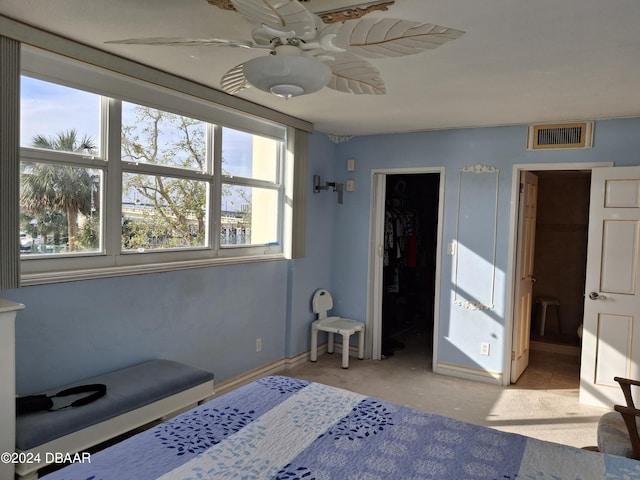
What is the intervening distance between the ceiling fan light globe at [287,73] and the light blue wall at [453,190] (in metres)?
3.31

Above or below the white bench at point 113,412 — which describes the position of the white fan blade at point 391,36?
above

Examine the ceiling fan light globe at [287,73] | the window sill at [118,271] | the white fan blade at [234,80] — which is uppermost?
the white fan blade at [234,80]

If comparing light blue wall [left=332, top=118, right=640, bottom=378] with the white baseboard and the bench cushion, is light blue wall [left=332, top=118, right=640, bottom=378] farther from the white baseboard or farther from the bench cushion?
the bench cushion

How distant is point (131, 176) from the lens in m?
3.04

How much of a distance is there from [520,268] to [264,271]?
2.48 meters

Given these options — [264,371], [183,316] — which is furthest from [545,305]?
[183,316]

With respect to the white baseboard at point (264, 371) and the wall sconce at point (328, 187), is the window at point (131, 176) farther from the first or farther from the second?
the white baseboard at point (264, 371)

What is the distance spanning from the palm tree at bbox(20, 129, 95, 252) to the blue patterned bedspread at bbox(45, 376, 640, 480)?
1507mm

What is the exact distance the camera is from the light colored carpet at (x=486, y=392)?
3430 mm

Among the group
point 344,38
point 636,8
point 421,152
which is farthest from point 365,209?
point 344,38

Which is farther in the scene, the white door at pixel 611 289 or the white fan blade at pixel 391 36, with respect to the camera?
the white door at pixel 611 289

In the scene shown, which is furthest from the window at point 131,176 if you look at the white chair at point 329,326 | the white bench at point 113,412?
the white chair at point 329,326

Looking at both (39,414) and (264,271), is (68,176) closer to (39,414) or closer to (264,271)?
(39,414)

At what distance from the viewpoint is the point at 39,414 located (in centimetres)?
222
